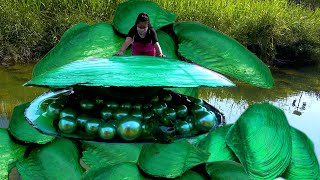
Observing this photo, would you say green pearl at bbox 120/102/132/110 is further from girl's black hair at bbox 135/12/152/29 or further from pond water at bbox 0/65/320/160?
pond water at bbox 0/65/320/160

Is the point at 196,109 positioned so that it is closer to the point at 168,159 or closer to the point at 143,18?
the point at 168,159

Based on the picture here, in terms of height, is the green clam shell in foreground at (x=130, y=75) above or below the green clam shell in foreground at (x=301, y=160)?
above

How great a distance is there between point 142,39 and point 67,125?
370 mm

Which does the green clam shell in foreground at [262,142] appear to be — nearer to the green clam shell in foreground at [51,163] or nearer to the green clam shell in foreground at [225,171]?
the green clam shell in foreground at [225,171]

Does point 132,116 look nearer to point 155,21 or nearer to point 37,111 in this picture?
point 37,111

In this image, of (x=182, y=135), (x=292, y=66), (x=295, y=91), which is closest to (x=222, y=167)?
(x=182, y=135)

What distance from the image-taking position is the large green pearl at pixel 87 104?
43cm

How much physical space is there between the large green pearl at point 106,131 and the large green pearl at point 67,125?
0.09 ft

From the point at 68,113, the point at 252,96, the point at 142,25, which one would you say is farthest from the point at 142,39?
the point at 252,96

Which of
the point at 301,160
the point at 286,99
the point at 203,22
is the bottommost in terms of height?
the point at 286,99

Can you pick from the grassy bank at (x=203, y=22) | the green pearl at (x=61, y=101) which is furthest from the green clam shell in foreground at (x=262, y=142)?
the grassy bank at (x=203, y=22)

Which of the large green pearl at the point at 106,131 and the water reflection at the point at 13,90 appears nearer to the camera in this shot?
the large green pearl at the point at 106,131

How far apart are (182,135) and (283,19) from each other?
5.12 meters

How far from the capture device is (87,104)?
432 mm
